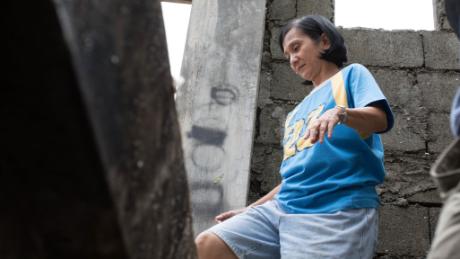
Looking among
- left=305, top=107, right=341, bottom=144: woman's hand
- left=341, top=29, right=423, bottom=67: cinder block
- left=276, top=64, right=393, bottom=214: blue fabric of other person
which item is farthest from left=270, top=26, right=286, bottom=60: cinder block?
left=305, top=107, right=341, bottom=144: woman's hand

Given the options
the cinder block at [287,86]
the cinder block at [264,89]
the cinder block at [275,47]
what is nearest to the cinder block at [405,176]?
the cinder block at [287,86]

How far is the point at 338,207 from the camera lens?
1829mm

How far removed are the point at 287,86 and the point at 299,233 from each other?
54.9 inches

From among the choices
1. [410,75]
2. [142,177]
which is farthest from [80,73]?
[410,75]

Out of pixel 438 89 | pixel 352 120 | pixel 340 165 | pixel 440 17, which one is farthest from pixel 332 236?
pixel 440 17

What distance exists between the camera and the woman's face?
91.4 inches

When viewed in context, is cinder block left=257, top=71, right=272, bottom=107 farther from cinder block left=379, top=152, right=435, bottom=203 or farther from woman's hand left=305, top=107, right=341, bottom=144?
woman's hand left=305, top=107, right=341, bottom=144

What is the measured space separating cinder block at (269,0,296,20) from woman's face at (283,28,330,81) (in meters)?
0.98

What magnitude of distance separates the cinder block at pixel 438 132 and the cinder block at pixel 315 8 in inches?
35.1

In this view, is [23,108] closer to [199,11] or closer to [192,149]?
[192,149]

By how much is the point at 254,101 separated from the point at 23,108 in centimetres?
223

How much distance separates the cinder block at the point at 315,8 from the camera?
11.0ft

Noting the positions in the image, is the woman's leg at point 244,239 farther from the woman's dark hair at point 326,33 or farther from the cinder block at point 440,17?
the cinder block at point 440,17

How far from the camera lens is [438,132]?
2969 millimetres
